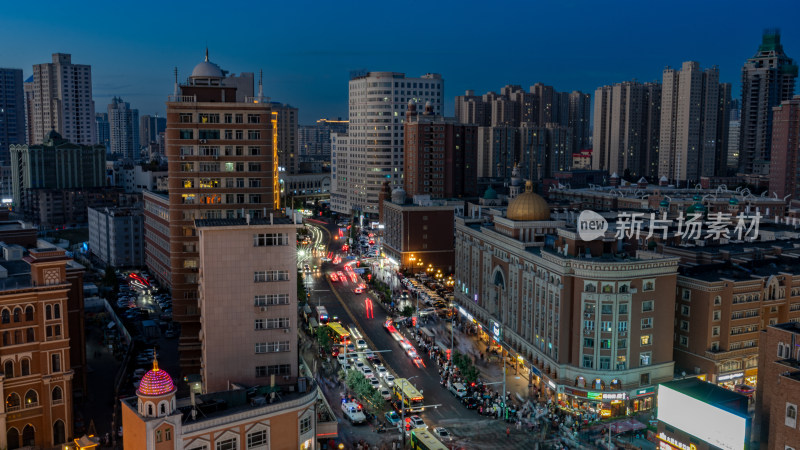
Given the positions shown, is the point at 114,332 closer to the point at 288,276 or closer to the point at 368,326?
the point at 368,326

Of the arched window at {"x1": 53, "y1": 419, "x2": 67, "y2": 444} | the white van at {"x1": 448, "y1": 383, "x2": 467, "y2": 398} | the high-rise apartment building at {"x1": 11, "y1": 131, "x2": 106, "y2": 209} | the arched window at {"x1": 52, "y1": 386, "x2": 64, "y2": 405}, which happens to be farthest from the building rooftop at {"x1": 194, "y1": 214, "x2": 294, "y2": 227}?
the high-rise apartment building at {"x1": 11, "y1": 131, "x2": 106, "y2": 209}

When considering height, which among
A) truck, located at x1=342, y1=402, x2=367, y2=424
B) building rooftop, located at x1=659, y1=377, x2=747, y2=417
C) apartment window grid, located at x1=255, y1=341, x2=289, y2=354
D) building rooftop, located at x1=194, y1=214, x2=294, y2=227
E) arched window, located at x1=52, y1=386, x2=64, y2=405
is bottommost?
truck, located at x1=342, y1=402, x2=367, y2=424

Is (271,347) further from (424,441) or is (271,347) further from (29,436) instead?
(29,436)

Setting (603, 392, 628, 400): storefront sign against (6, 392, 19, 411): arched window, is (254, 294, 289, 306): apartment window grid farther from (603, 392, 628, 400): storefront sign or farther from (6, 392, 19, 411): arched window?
(603, 392, 628, 400): storefront sign

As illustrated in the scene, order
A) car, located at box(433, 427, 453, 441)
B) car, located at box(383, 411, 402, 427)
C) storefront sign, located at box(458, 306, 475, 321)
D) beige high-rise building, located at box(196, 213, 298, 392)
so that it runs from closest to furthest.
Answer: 1. beige high-rise building, located at box(196, 213, 298, 392)
2. car, located at box(433, 427, 453, 441)
3. car, located at box(383, 411, 402, 427)
4. storefront sign, located at box(458, 306, 475, 321)

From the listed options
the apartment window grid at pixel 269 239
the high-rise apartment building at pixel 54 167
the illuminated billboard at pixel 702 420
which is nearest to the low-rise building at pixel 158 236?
the apartment window grid at pixel 269 239

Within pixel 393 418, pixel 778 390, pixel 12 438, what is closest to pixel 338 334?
pixel 393 418
